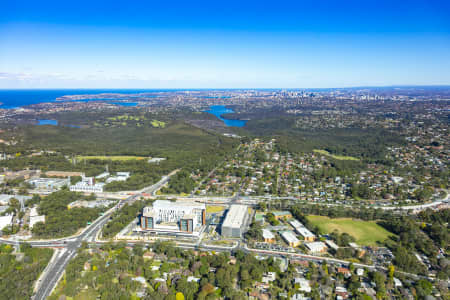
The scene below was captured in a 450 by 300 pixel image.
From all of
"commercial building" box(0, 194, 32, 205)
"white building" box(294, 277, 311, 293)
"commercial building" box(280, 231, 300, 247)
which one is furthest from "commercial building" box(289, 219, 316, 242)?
"commercial building" box(0, 194, 32, 205)

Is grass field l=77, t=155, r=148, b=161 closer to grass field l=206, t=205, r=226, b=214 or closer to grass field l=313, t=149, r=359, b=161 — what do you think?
grass field l=206, t=205, r=226, b=214

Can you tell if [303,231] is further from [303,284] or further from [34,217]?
[34,217]

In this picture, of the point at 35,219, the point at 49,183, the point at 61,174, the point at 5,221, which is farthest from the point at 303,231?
the point at 61,174

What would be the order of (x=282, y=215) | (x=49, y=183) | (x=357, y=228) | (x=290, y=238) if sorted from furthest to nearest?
(x=49, y=183), (x=282, y=215), (x=357, y=228), (x=290, y=238)

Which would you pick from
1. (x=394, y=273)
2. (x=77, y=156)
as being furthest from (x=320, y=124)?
(x=394, y=273)

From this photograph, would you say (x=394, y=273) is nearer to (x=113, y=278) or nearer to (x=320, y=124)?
(x=113, y=278)

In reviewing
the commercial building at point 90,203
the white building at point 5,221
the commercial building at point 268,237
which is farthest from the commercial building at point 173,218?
the white building at point 5,221
